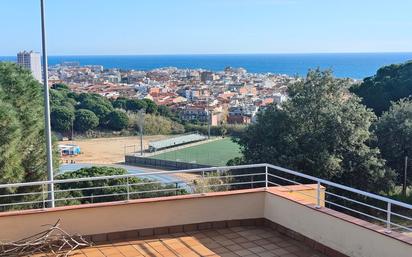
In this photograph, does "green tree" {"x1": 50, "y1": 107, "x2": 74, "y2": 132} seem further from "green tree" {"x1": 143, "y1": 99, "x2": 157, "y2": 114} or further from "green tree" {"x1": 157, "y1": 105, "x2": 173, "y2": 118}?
"green tree" {"x1": 157, "y1": 105, "x2": 173, "y2": 118}

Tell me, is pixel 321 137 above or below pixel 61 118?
above

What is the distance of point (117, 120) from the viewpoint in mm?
55656

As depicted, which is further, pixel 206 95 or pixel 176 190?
pixel 206 95

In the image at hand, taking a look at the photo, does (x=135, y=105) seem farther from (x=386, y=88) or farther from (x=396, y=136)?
(x=396, y=136)

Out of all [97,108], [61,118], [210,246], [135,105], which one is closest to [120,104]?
[135,105]

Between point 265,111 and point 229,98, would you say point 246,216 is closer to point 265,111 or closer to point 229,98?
point 265,111

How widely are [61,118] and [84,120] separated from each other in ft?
10.7

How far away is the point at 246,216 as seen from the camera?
19.2ft

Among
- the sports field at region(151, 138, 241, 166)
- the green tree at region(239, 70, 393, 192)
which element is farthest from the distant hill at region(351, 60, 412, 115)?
the green tree at region(239, 70, 393, 192)

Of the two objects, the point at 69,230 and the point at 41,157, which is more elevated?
the point at 69,230

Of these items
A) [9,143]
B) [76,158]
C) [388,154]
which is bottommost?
[76,158]

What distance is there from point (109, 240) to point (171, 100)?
238 ft

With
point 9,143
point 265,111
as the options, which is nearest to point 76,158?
point 265,111

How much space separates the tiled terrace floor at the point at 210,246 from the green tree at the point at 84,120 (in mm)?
49019
